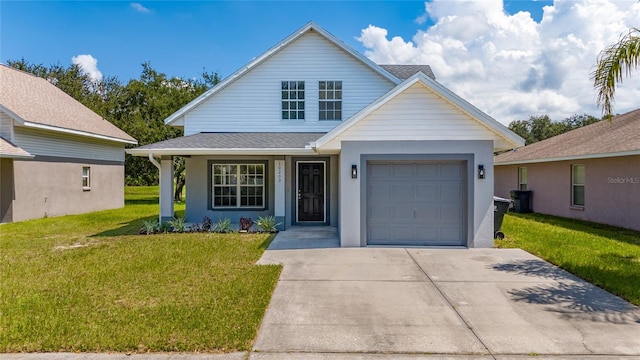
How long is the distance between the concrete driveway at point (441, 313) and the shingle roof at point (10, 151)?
1173 centimetres

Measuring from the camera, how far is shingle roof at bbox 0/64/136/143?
15156 millimetres

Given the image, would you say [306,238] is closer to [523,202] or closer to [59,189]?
[523,202]

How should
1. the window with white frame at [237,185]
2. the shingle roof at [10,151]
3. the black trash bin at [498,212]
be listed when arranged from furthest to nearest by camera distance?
the window with white frame at [237,185]
the shingle roof at [10,151]
the black trash bin at [498,212]

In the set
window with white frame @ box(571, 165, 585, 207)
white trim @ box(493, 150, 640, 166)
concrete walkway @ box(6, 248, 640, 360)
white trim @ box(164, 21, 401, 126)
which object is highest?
white trim @ box(164, 21, 401, 126)

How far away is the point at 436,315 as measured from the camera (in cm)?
513

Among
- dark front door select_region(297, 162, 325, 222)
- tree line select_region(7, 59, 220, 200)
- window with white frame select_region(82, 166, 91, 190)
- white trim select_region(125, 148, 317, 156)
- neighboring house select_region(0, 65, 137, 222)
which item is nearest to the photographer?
white trim select_region(125, 148, 317, 156)

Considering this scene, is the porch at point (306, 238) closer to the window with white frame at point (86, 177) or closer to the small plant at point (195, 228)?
the small plant at point (195, 228)

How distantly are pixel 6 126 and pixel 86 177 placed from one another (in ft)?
15.0

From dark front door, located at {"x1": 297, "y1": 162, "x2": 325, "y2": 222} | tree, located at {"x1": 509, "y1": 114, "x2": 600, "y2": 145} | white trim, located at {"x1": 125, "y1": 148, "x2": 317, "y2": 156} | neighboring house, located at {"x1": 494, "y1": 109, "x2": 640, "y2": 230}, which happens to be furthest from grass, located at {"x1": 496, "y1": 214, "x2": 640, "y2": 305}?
tree, located at {"x1": 509, "y1": 114, "x2": 600, "y2": 145}

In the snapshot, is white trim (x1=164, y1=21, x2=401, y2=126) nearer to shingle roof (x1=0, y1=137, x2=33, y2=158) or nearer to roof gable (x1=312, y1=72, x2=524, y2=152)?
roof gable (x1=312, y1=72, x2=524, y2=152)

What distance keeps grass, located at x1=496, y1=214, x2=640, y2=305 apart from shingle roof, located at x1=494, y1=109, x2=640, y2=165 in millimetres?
2633

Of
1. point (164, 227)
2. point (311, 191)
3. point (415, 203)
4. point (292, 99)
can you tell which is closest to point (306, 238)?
point (311, 191)

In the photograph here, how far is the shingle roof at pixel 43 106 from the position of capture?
49.7 feet

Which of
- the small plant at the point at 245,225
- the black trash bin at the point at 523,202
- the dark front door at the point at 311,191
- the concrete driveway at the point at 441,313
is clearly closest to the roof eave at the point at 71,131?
the small plant at the point at 245,225
